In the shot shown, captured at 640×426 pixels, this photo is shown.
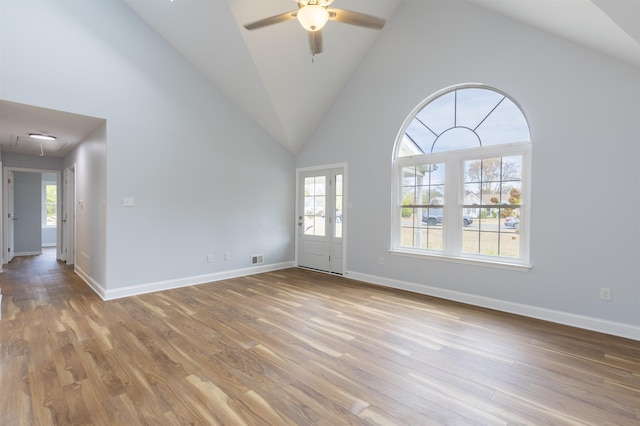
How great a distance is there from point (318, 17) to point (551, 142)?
290 cm

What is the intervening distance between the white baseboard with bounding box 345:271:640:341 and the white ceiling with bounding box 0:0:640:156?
2.58 m

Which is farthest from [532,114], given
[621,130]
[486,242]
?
[486,242]

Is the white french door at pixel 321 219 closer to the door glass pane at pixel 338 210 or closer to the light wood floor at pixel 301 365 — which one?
the door glass pane at pixel 338 210

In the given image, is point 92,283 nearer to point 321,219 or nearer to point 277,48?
point 321,219

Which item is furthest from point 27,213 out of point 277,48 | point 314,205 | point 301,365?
point 301,365

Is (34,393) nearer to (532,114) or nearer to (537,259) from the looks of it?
(537,259)

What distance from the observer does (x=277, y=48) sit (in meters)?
4.42

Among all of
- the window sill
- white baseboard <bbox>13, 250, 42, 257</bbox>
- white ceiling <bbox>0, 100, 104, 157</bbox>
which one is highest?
white ceiling <bbox>0, 100, 104, 157</bbox>

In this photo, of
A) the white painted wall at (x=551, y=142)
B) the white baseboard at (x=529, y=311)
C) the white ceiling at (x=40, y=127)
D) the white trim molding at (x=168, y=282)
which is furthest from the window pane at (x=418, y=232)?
the white ceiling at (x=40, y=127)

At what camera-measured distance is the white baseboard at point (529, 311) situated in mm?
3072

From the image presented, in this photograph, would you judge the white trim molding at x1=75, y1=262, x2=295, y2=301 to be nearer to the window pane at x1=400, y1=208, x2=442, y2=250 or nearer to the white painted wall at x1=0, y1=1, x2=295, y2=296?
the white painted wall at x1=0, y1=1, x2=295, y2=296

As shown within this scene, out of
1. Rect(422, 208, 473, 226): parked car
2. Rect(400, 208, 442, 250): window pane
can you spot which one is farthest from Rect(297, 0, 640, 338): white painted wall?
Rect(422, 208, 473, 226): parked car

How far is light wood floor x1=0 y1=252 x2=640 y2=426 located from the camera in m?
1.89

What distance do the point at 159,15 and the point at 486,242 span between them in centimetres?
536
